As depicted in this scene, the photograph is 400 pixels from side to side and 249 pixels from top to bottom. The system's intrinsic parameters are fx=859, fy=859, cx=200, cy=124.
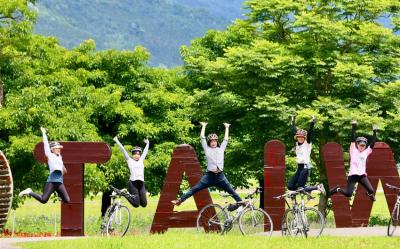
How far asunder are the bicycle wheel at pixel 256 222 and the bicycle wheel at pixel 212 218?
0.55m

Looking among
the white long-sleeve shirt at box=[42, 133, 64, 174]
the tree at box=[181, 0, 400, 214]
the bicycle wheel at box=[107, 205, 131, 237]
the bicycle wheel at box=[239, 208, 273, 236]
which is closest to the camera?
the bicycle wheel at box=[239, 208, 273, 236]

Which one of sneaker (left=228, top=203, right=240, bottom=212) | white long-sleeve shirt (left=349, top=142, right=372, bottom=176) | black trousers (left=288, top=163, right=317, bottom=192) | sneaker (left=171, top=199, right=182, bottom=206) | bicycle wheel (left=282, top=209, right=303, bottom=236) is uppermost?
white long-sleeve shirt (left=349, top=142, right=372, bottom=176)

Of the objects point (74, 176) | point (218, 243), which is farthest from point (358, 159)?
point (74, 176)

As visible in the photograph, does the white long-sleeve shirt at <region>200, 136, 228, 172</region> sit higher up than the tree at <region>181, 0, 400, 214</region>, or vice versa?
the tree at <region>181, 0, 400, 214</region>

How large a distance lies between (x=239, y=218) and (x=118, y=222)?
3161 mm

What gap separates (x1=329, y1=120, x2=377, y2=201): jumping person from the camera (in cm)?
2256

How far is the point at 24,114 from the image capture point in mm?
32625

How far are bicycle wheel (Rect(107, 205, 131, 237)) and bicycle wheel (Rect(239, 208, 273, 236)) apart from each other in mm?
2952

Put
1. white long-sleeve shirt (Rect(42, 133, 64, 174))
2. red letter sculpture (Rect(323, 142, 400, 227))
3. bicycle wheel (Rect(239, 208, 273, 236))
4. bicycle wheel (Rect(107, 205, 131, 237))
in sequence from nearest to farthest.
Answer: bicycle wheel (Rect(239, 208, 273, 236)) < bicycle wheel (Rect(107, 205, 131, 237)) < white long-sleeve shirt (Rect(42, 133, 64, 174)) < red letter sculpture (Rect(323, 142, 400, 227))

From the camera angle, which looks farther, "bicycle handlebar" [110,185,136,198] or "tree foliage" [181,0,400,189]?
"tree foliage" [181,0,400,189]

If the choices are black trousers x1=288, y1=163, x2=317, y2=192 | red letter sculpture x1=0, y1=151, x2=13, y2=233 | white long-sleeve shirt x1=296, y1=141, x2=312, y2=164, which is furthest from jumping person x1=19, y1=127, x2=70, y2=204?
white long-sleeve shirt x1=296, y1=141, x2=312, y2=164

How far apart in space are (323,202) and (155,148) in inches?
386

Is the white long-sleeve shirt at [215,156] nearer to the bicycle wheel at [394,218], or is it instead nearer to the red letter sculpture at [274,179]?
the red letter sculpture at [274,179]

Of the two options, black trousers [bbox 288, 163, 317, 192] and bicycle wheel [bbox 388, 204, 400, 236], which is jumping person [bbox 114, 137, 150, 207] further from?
bicycle wheel [bbox 388, 204, 400, 236]
